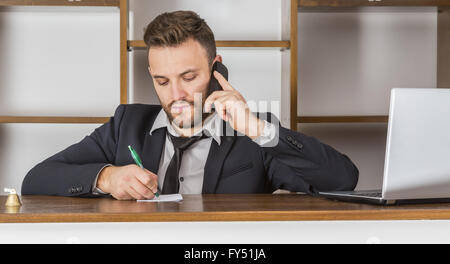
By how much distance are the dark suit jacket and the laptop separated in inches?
18.4

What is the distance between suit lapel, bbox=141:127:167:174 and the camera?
2160 mm

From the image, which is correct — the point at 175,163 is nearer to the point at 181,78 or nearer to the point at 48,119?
the point at 181,78

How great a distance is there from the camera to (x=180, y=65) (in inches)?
89.3

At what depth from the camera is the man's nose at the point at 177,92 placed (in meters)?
2.24

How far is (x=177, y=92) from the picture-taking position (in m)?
2.24

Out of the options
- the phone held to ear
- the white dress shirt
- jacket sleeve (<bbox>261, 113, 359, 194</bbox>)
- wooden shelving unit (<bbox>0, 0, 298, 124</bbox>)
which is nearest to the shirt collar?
the white dress shirt

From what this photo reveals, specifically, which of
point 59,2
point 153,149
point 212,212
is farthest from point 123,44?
point 212,212

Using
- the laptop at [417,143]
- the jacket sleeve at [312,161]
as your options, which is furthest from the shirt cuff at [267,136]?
the laptop at [417,143]

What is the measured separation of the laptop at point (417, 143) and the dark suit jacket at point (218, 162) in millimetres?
468

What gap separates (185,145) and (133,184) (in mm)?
640

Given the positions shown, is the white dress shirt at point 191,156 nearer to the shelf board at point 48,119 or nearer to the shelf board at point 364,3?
the shelf board at point 48,119

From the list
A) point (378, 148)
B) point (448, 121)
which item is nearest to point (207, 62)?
point (448, 121)

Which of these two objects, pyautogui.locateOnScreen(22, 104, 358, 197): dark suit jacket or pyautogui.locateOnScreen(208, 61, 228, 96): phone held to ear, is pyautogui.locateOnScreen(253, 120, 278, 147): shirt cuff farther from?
pyautogui.locateOnScreen(208, 61, 228, 96): phone held to ear
